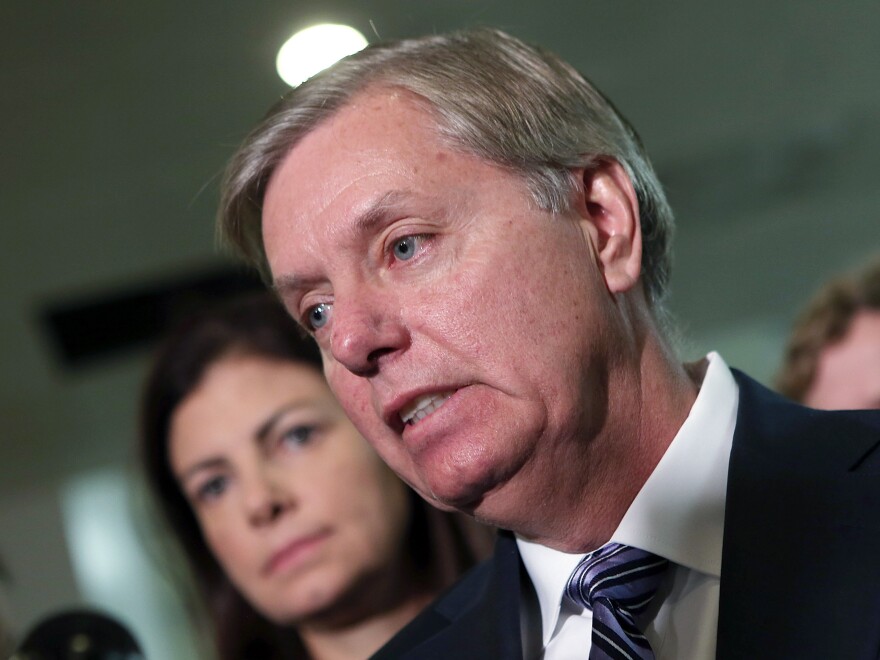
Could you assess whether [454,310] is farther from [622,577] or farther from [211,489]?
[211,489]

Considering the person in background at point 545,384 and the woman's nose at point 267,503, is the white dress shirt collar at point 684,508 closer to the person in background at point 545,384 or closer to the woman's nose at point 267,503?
the person in background at point 545,384

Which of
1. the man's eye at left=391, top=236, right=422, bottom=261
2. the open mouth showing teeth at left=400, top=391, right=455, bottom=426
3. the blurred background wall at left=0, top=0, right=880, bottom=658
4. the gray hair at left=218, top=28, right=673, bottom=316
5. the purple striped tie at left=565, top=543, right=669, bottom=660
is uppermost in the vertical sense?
the gray hair at left=218, top=28, right=673, bottom=316

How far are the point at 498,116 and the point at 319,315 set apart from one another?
13.9 inches

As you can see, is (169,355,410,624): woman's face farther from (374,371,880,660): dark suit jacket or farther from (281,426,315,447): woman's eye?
(374,371,880,660): dark suit jacket

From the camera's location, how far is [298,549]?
207 cm

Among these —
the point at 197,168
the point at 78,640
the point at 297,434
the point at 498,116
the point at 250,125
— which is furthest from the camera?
the point at 197,168

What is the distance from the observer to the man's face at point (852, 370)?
7.16 feet

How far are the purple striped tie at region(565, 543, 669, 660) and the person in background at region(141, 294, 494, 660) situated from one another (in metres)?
0.77

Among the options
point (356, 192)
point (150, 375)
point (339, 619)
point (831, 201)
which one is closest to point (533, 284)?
point (356, 192)

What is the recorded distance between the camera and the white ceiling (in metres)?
3.69

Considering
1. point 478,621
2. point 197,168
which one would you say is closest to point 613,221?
point 478,621

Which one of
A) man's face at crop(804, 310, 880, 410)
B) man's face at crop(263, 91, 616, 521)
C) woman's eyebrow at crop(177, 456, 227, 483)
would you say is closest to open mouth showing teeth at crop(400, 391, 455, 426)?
man's face at crop(263, 91, 616, 521)

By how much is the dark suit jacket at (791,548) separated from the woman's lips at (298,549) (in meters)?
0.59

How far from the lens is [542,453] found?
1.32 metres
